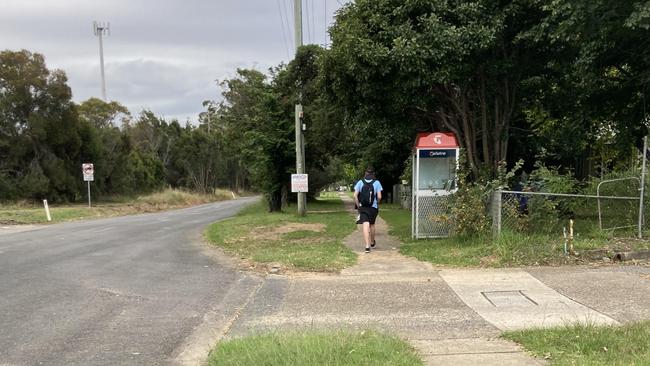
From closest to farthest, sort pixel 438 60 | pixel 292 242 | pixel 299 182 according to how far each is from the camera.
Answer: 1. pixel 438 60
2. pixel 292 242
3. pixel 299 182

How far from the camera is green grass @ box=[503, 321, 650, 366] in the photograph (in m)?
4.52

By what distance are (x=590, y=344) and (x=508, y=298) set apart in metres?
2.11

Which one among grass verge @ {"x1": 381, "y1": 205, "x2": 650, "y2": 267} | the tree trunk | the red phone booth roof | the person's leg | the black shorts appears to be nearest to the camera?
grass verge @ {"x1": 381, "y1": 205, "x2": 650, "y2": 267}

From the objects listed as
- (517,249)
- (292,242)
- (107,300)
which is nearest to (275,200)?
(292,242)

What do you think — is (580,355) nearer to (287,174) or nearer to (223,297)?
(223,297)

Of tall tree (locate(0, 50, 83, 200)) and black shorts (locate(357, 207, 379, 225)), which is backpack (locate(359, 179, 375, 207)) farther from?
tall tree (locate(0, 50, 83, 200))

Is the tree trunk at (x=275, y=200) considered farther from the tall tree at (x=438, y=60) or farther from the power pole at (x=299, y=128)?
the tall tree at (x=438, y=60)

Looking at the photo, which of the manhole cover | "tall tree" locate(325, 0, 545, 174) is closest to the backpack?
"tall tree" locate(325, 0, 545, 174)

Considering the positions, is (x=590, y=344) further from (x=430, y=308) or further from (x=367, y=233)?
(x=367, y=233)

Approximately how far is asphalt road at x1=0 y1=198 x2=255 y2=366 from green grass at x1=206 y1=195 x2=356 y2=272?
2.98 feet

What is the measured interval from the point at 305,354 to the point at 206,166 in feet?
219

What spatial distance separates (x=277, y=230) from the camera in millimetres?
16203

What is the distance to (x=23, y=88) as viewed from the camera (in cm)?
3906

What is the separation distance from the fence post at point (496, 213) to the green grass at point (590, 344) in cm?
453
